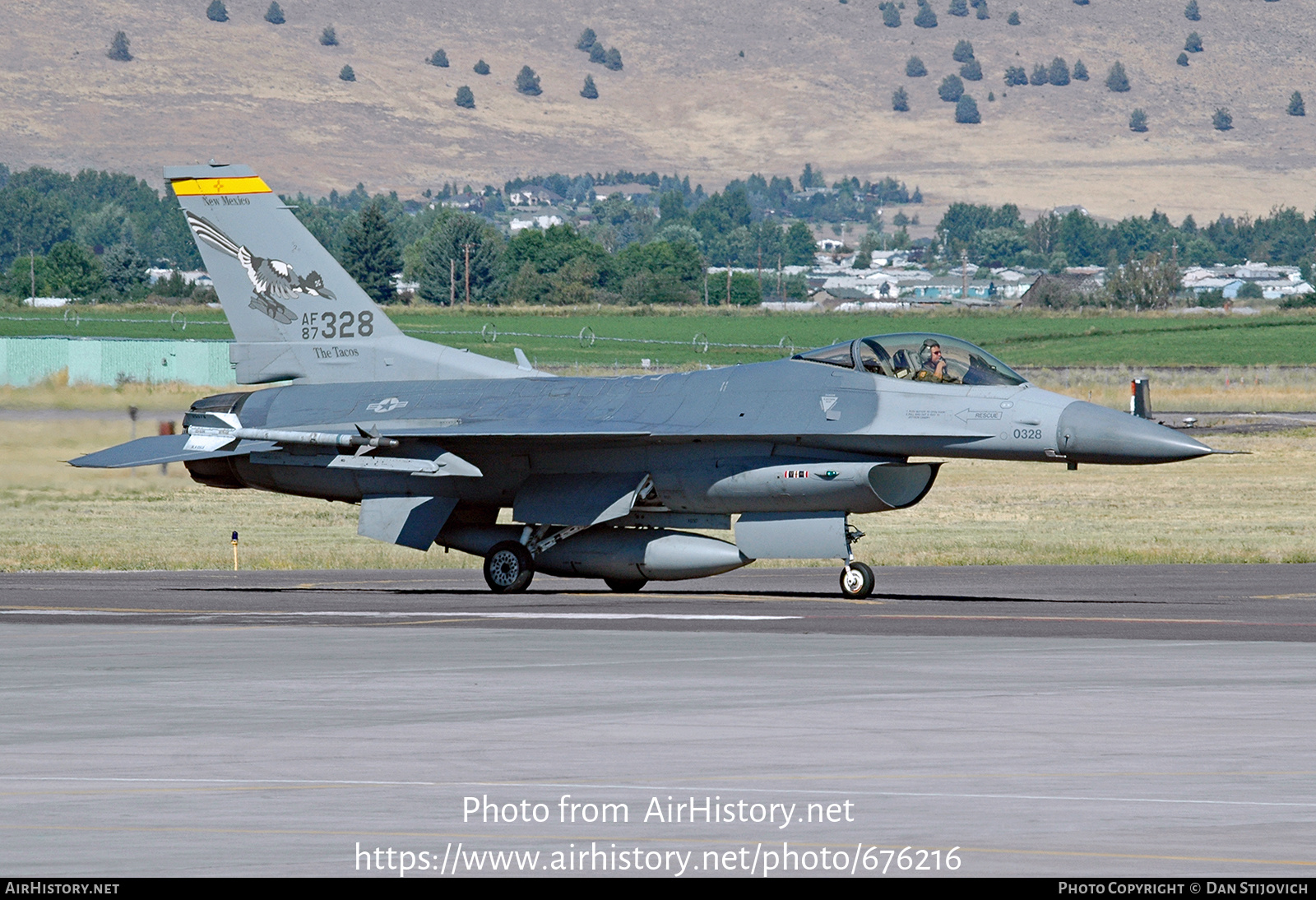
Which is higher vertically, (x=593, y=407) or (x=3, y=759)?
(x=593, y=407)

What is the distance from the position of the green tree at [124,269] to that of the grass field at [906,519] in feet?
323

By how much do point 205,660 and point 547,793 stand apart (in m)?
6.73

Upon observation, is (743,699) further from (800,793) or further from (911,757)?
(800,793)

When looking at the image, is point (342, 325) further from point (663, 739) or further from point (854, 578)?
point (663, 739)

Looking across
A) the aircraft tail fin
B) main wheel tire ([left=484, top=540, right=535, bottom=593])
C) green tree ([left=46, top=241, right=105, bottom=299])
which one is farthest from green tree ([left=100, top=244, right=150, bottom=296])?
main wheel tire ([left=484, top=540, right=535, bottom=593])

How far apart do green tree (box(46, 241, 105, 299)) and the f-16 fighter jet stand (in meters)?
111

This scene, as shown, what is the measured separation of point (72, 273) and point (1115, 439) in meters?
130

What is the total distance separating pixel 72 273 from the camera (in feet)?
459

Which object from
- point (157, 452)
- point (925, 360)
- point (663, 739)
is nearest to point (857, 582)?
point (925, 360)

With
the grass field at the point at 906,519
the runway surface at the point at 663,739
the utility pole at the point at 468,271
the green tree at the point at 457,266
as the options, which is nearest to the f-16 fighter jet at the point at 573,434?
the runway surface at the point at 663,739

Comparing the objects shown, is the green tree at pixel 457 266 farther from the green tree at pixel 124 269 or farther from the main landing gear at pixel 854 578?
the main landing gear at pixel 854 578

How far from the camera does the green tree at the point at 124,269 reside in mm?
141375
